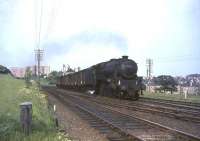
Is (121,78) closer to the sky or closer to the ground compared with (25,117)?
closer to the sky

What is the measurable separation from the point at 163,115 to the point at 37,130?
27.9ft

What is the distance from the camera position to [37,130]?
13.0 metres

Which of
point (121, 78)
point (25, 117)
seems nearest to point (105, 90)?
point (121, 78)

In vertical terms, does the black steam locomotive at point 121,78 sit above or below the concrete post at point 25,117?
above

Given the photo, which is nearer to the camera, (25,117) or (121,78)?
(25,117)

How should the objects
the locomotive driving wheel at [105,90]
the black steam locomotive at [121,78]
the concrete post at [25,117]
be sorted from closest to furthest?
the concrete post at [25,117], the black steam locomotive at [121,78], the locomotive driving wheel at [105,90]

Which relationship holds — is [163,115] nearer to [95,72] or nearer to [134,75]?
[134,75]

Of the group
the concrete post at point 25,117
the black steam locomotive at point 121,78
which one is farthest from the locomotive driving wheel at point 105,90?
the concrete post at point 25,117

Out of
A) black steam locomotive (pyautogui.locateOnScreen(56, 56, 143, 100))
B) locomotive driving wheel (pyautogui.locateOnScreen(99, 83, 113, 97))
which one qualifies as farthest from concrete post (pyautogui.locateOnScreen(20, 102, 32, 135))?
locomotive driving wheel (pyautogui.locateOnScreen(99, 83, 113, 97))

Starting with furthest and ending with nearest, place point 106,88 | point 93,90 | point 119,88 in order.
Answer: point 93,90, point 106,88, point 119,88

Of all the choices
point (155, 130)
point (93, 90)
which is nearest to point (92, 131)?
point (155, 130)

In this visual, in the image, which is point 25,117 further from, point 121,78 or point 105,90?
point 105,90

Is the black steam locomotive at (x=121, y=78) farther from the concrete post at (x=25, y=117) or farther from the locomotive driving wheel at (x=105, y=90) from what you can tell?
the concrete post at (x=25, y=117)

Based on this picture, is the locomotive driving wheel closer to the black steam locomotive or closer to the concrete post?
the black steam locomotive
